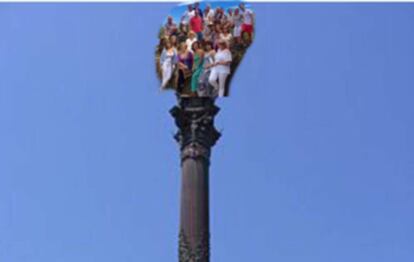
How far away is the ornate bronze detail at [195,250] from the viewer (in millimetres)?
18609

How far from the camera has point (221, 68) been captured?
22688 millimetres

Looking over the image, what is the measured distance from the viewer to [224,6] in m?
23.5

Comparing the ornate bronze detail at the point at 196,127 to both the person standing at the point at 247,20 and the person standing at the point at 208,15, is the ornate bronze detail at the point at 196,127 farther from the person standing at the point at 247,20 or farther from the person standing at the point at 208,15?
the person standing at the point at 247,20

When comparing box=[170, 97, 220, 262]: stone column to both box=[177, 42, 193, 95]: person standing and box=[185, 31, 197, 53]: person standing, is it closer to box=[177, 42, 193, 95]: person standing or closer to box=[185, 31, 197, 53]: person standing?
box=[177, 42, 193, 95]: person standing

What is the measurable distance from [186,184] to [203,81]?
149 inches

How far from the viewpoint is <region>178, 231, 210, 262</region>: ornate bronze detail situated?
733 inches

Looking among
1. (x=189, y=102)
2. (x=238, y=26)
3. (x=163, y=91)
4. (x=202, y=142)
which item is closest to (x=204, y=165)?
(x=202, y=142)

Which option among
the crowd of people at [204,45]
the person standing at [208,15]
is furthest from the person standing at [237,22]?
the person standing at [208,15]

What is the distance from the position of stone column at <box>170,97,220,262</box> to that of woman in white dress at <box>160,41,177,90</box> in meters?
1.95

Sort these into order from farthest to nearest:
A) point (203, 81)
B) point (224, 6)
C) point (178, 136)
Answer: point (224, 6), point (203, 81), point (178, 136)

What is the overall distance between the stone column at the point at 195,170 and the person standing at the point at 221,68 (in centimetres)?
135

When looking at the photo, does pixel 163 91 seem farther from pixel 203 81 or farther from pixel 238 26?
pixel 238 26

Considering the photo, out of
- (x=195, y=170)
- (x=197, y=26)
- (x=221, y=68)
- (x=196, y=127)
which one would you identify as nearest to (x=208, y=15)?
(x=197, y=26)

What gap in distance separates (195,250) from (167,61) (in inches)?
261
